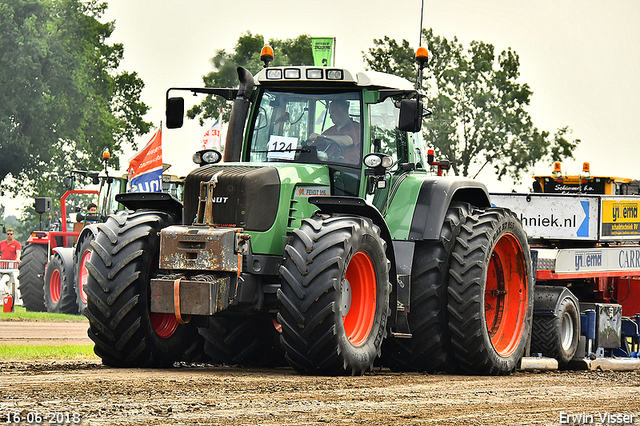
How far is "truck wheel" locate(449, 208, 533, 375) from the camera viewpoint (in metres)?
9.84

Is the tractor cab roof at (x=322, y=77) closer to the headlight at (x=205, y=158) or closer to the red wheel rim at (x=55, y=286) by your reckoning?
the headlight at (x=205, y=158)

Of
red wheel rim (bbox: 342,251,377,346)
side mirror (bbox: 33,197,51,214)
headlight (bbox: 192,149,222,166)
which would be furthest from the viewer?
side mirror (bbox: 33,197,51,214)

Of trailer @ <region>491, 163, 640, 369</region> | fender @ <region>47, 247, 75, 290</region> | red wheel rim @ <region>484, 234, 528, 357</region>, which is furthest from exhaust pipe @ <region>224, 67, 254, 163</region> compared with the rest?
fender @ <region>47, 247, 75, 290</region>

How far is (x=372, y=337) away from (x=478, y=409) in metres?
2.11

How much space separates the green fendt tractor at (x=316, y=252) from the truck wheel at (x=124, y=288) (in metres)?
0.01

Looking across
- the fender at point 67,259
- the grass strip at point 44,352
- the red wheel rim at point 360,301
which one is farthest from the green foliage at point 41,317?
the red wheel rim at point 360,301

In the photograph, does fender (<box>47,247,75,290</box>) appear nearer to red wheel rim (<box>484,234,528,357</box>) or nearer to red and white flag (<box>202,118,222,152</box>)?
red and white flag (<box>202,118,222,152</box>)

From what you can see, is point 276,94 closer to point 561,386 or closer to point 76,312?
point 561,386

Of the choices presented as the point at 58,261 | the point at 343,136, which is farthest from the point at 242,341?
the point at 58,261

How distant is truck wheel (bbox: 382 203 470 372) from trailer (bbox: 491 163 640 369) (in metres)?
3.27

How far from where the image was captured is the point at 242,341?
10.3 meters

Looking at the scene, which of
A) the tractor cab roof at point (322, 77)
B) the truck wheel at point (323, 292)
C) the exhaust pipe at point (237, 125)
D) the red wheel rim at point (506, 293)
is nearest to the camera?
the truck wheel at point (323, 292)

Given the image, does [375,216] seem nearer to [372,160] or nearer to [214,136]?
[372,160]

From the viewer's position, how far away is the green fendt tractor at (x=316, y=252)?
854 cm
